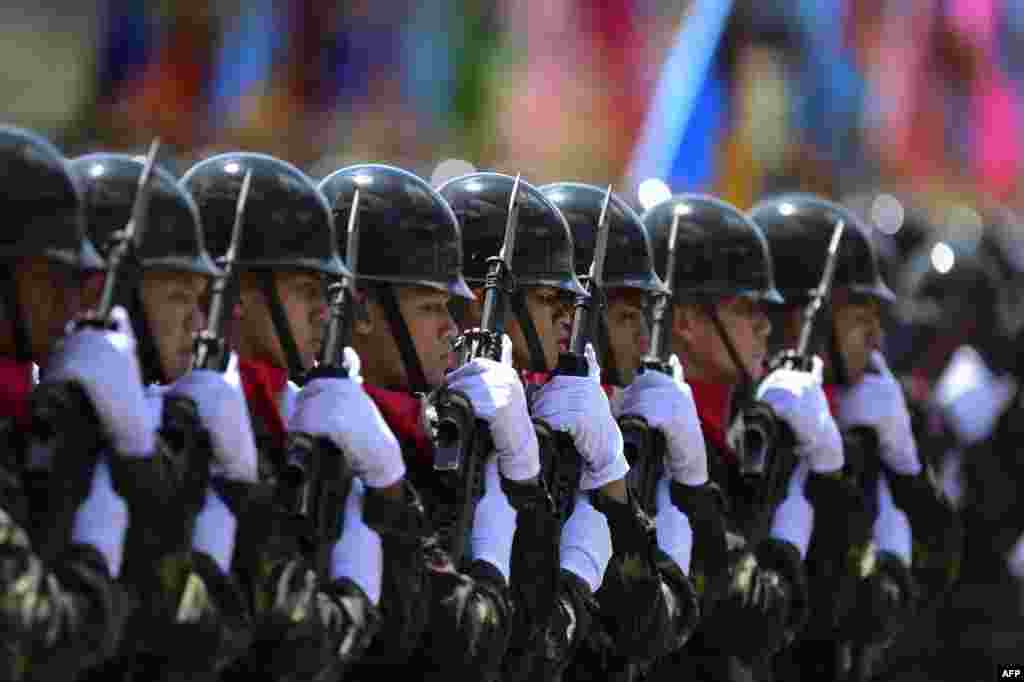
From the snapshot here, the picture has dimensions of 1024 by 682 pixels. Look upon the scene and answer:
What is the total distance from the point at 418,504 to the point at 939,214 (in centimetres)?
1267

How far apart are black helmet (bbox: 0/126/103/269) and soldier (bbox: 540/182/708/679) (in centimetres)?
265

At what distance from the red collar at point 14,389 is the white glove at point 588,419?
2.26 metres

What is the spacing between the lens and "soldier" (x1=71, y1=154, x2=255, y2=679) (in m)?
6.72

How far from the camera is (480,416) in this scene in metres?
8.02

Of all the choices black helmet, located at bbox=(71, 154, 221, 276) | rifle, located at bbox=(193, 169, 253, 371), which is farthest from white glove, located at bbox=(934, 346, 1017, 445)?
black helmet, located at bbox=(71, 154, 221, 276)

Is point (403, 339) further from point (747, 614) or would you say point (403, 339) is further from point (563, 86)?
point (563, 86)

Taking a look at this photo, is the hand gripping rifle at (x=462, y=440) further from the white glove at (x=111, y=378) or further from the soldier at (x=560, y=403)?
the white glove at (x=111, y=378)

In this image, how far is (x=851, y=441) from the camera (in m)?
10.9

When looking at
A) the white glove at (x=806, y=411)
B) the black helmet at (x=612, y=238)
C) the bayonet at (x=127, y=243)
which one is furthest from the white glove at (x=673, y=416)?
the bayonet at (x=127, y=243)

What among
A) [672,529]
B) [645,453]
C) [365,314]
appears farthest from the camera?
[672,529]

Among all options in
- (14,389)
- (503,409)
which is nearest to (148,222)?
(14,389)

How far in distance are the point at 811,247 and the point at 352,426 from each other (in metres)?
3.95

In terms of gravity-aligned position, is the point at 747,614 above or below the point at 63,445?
below

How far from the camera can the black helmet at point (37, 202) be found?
6.61 metres
